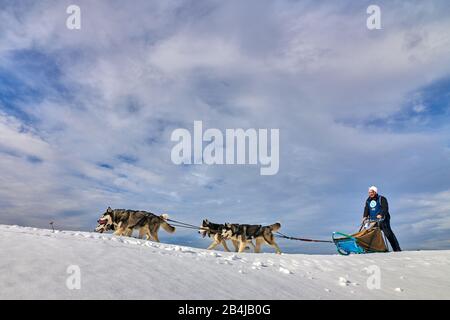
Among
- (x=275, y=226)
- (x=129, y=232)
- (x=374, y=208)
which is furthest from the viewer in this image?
(x=275, y=226)

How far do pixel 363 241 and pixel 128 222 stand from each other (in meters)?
7.90

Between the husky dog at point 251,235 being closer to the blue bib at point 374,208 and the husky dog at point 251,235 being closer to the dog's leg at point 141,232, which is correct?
the dog's leg at point 141,232

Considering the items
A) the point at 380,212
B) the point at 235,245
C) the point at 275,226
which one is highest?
the point at 380,212

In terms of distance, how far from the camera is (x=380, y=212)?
12.1 meters

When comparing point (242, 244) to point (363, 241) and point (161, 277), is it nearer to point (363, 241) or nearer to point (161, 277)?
point (363, 241)

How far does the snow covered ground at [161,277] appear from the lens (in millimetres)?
3699

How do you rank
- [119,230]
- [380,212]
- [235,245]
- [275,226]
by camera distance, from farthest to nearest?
1. [275,226]
2. [235,245]
3. [380,212]
4. [119,230]

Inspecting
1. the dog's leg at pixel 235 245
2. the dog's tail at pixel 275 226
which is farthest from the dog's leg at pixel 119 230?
the dog's tail at pixel 275 226

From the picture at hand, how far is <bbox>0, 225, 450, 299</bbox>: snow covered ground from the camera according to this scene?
12.1ft

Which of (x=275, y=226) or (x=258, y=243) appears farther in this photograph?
(x=275, y=226)

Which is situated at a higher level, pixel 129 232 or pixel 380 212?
pixel 380 212

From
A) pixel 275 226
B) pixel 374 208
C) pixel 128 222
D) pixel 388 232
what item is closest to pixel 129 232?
pixel 128 222
